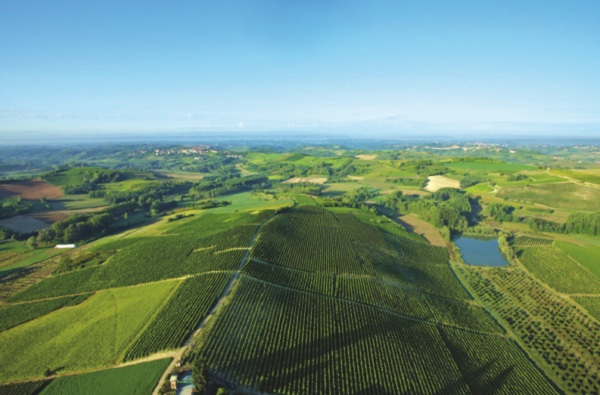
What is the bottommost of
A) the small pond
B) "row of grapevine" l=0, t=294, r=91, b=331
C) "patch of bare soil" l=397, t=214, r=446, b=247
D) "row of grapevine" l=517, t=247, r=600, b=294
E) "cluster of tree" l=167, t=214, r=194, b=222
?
the small pond

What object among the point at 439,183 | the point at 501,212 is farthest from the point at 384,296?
the point at 439,183

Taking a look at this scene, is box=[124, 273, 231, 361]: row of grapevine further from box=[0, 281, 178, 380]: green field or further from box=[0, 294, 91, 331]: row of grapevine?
box=[0, 294, 91, 331]: row of grapevine

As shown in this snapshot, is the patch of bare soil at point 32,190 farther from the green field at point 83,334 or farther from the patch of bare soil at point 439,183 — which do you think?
the patch of bare soil at point 439,183

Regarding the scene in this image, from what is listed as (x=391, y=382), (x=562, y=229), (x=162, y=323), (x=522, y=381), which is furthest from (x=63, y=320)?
(x=562, y=229)

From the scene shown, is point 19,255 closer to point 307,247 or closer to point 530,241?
point 307,247

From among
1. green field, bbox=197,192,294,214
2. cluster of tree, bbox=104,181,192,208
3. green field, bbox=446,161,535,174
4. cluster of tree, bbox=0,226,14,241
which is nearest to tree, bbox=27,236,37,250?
cluster of tree, bbox=0,226,14,241

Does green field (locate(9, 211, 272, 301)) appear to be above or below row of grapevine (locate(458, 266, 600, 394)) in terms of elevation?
above
